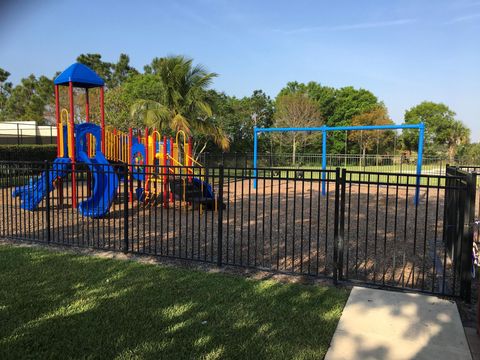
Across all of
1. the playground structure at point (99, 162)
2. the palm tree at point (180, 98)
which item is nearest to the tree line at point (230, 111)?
the palm tree at point (180, 98)

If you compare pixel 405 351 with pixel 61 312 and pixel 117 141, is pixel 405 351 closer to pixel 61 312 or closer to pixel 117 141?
pixel 61 312

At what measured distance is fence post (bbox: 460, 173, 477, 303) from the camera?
164 inches

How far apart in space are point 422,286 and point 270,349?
2.26 meters

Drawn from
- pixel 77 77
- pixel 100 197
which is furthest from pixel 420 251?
pixel 77 77

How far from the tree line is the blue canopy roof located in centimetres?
753

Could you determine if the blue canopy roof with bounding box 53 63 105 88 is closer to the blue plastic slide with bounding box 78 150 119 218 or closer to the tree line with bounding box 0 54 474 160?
the blue plastic slide with bounding box 78 150 119 218

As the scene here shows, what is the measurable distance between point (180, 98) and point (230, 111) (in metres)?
19.5

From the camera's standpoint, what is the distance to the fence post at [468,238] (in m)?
4.16

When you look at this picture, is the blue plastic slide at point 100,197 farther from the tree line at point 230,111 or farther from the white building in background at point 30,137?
the white building in background at point 30,137

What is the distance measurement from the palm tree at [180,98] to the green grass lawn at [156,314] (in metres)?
14.4

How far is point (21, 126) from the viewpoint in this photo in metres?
35.9

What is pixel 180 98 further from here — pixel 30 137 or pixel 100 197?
pixel 30 137

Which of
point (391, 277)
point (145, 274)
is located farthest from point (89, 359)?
point (391, 277)

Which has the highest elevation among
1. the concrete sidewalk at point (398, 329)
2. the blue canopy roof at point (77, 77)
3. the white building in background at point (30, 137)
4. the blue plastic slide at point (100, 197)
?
the blue canopy roof at point (77, 77)
